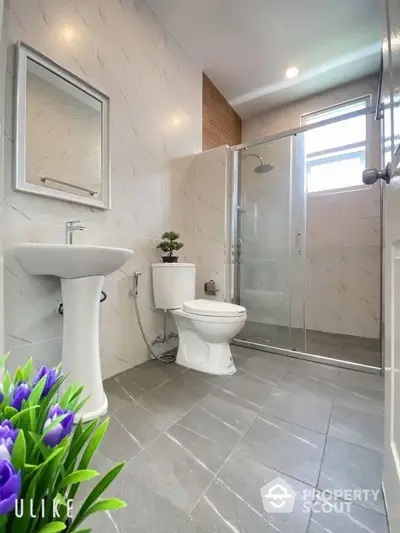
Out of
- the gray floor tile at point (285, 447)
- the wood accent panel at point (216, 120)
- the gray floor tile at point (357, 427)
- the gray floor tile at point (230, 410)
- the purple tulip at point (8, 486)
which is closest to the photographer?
the purple tulip at point (8, 486)

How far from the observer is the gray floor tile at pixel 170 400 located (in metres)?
1.23

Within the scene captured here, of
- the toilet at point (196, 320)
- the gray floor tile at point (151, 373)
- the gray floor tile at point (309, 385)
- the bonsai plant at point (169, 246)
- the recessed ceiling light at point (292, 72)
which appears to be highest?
the recessed ceiling light at point (292, 72)

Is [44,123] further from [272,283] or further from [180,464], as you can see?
[272,283]

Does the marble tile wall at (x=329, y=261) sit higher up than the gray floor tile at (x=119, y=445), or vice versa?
the marble tile wall at (x=329, y=261)

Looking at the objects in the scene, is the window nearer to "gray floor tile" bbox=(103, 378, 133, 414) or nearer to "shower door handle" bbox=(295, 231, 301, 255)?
"shower door handle" bbox=(295, 231, 301, 255)

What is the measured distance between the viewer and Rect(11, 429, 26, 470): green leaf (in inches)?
12.1

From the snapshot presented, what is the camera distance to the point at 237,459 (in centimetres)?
94

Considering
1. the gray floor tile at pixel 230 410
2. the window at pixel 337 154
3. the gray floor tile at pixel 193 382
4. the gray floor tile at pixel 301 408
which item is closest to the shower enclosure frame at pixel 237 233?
the window at pixel 337 154

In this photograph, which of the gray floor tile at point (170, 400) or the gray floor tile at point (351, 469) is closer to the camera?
the gray floor tile at point (351, 469)

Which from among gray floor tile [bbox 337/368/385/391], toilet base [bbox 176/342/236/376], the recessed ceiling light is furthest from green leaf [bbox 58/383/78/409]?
the recessed ceiling light

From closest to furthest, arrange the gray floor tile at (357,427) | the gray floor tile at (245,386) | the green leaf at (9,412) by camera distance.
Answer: the green leaf at (9,412)
the gray floor tile at (357,427)
the gray floor tile at (245,386)

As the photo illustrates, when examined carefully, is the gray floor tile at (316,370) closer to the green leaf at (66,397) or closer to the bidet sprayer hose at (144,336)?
the bidet sprayer hose at (144,336)

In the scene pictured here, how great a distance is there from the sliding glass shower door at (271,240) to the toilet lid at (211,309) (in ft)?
2.45

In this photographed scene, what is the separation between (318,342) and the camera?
2.35 metres
